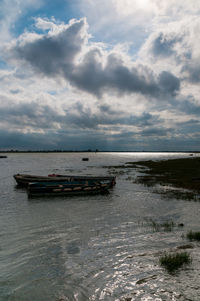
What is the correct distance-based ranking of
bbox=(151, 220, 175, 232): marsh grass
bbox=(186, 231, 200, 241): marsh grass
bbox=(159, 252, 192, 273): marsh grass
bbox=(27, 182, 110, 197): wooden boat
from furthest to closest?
bbox=(27, 182, 110, 197): wooden boat
bbox=(151, 220, 175, 232): marsh grass
bbox=(186, 231, 200, 241): marsh grass
bbox=(159, 252, 192, 273): marsh grass

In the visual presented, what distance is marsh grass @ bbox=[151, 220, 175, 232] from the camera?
39.3 ft

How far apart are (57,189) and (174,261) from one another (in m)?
17.2

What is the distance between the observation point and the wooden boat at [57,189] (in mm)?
22702

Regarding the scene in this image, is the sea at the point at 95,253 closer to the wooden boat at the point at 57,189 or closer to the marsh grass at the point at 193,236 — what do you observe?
the marsh grass at the point at 193,236

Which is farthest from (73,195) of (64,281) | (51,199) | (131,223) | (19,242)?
(64,281)

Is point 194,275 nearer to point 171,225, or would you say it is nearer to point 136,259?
point 136,259

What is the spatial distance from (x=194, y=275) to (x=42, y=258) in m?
6.02

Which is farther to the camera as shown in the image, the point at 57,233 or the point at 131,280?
the point at 57,233

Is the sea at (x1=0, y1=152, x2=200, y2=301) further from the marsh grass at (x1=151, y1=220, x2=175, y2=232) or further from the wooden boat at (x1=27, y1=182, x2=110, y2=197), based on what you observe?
the wooden boat at (x1=27, y1=182, x2=110, y2=197)

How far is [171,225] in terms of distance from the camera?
12.8m

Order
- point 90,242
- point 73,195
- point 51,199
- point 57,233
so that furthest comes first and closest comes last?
point 73,195, point 51,199, point 57,233, point 90,242

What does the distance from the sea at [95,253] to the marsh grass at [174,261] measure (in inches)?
8.2

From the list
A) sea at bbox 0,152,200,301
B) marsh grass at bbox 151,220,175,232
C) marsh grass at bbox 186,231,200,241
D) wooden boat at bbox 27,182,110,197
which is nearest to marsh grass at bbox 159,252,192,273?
sea at bbox 0,152,200,301

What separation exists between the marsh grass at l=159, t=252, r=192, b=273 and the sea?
0.68 ft
